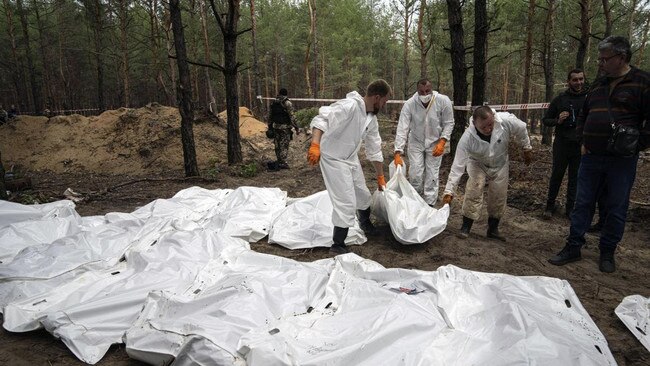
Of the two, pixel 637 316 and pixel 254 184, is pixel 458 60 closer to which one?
pixel 254 184

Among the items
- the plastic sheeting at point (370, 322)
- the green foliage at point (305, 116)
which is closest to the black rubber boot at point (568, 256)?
the plastic sheeting at point (370, 322)

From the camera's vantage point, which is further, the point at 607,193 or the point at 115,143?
the point at 115,143

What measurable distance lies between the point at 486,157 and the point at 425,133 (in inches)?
44.2

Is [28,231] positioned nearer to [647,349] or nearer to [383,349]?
[383,349]

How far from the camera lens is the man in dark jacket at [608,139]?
2.62 meters

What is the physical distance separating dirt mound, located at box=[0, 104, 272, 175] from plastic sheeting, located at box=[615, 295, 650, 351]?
25.1 feet

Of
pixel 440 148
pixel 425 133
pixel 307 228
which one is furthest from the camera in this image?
pixel 425 133

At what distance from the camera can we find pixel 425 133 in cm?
452

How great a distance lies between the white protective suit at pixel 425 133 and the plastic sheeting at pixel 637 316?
8.26 feet

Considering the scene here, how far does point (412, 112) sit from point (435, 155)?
0.63 m

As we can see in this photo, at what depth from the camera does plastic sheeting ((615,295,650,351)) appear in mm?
1948

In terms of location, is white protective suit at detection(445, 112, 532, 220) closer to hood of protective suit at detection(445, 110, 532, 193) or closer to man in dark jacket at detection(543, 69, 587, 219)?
hood of protective suit at detection(445, 110, 532, 193)

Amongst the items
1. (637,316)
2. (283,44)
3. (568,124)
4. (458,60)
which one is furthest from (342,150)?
(283,44)

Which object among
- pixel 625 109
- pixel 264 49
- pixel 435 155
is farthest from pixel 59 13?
pixel 625 109
